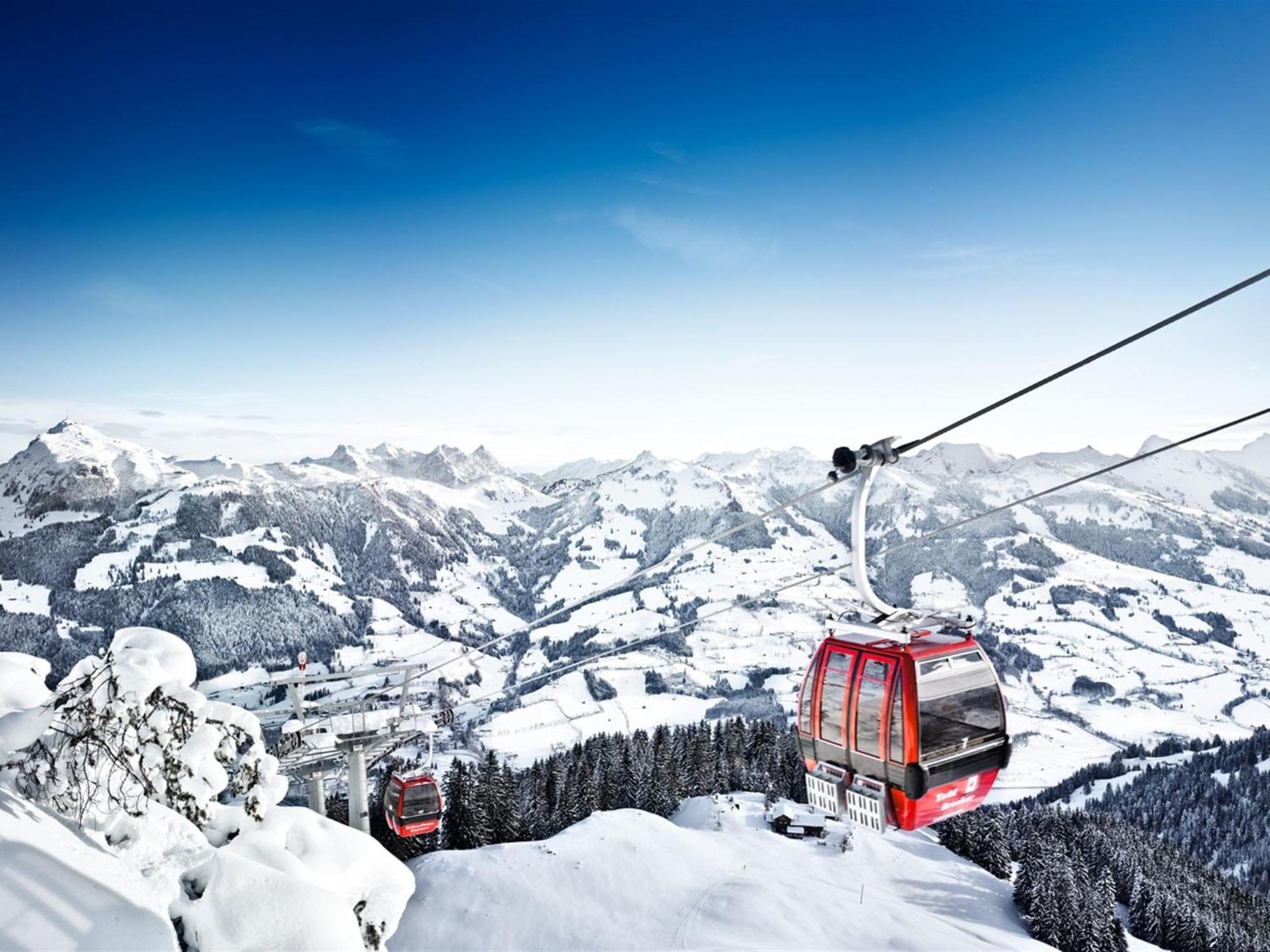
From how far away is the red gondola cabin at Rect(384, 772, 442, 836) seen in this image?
21531 mm

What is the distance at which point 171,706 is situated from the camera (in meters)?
7.77

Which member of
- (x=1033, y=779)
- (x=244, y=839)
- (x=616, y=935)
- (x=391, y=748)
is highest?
(x=244, y=839)

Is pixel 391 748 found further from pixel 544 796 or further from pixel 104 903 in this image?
pixel 544 796

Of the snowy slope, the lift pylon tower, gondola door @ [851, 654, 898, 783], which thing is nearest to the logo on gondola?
the lift pylon tower

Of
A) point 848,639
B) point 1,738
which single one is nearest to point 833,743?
point 848,639

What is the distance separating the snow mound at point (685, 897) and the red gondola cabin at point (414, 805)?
1764 centimetres

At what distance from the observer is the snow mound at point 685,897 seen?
124ft

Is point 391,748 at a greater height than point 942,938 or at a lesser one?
greater

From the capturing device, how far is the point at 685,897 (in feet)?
145

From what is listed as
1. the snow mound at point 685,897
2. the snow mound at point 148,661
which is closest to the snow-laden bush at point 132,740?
the snow mound at point 148,661

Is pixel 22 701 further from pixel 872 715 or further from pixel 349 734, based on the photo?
pixel 872 715

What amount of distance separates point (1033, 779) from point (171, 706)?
533ft

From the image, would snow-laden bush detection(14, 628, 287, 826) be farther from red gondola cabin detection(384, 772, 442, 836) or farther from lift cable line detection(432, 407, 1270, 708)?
red gondola cabin detection(384, 772, 442, 836)

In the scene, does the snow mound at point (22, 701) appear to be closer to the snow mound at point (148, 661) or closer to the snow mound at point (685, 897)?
the snow mound at point (148, 661)
